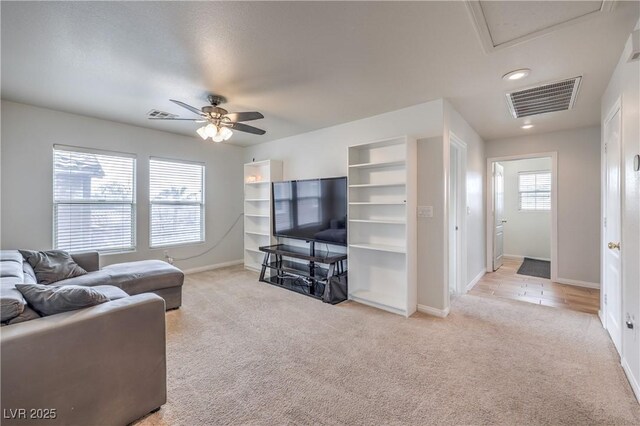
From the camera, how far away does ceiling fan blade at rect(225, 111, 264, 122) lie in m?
2.84

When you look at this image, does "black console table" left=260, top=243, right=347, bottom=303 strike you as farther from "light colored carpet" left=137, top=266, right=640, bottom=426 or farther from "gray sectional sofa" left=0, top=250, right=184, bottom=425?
"gray sectional sofa" left=0, top=250, right=184, bottom=425

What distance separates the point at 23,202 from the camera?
3.48 m

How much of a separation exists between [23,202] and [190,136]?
238 centimetres

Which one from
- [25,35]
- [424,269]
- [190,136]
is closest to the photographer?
[25,35]

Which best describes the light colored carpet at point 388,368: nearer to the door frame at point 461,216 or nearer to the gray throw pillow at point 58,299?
the door frame at point 461,216

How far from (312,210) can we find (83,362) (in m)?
3.04

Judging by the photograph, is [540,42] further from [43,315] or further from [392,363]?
[43,315]

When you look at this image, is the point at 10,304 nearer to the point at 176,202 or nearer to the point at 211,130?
the point at 211,130

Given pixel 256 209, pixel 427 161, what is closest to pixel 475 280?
pixel 427 161

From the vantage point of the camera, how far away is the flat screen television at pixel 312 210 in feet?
12.5

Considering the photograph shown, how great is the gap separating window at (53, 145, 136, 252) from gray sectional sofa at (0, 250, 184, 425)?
7.74 ft

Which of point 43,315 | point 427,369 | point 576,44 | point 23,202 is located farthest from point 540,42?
point 23,202

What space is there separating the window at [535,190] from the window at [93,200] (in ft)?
25.6

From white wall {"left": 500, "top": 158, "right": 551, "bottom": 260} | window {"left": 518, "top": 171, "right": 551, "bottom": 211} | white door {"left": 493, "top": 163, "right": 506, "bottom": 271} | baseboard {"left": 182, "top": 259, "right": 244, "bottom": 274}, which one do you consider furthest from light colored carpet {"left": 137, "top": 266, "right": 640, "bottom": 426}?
window {"left": 518, "top": 171, "right": 551, "bottom": 211}
